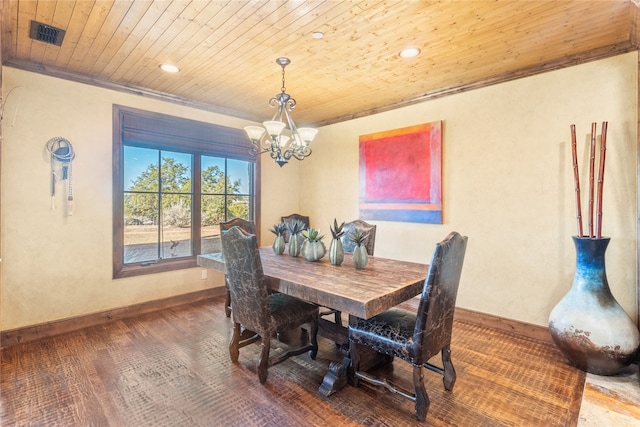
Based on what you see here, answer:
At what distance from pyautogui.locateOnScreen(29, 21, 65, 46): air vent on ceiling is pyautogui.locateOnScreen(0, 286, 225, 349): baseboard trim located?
2578mm

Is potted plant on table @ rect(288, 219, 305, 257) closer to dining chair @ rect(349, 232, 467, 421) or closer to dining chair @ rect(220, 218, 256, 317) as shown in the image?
dining chair @ rect(220, 218, 256, 317)

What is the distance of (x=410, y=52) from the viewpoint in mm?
2660

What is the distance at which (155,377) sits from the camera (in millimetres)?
2322

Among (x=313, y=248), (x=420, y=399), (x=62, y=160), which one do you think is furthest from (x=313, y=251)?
(x=62, y=160)

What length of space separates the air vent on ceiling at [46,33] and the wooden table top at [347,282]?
212cm

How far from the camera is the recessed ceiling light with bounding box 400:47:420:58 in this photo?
2.61 metres

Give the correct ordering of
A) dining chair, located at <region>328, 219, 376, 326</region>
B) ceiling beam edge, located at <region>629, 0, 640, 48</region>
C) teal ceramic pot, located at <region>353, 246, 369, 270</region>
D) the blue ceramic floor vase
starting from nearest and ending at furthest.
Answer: ceiling beam edge, located at <region>629, 0, 640, 48</region>
the blue ceramic floor vase
teal ceramic pot, located at <region>353, 246, 369, 270</region>
dining chair, located at <region>328, 219, 376, 326</region>

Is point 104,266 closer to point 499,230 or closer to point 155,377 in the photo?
point 155,377

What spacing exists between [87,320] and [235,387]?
83.5 inches

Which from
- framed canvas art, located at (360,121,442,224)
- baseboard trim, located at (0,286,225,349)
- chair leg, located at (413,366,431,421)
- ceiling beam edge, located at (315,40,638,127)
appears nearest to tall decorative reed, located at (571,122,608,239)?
ceiling beam edge, located at (315,40,638,127)

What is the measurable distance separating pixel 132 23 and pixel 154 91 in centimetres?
153

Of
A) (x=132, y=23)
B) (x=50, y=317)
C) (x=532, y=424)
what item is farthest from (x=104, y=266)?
(x=532, y=424)

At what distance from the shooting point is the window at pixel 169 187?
3533mm

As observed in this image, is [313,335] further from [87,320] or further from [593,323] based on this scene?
[87,320]
